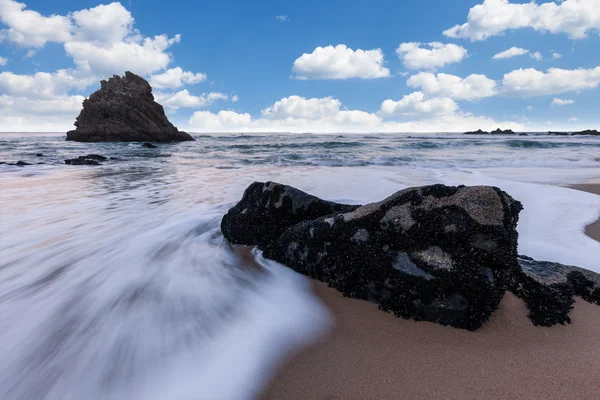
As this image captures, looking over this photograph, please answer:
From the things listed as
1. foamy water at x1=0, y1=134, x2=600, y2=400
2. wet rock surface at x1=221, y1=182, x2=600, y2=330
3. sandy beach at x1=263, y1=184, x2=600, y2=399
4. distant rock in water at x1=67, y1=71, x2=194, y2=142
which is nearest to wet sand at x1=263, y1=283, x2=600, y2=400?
sandy beach at x1=263, y1=184, x2=600, y2=399

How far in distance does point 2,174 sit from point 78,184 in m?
5.22

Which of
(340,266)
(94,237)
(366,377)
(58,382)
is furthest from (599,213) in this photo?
(94,237)

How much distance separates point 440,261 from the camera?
2.36 m

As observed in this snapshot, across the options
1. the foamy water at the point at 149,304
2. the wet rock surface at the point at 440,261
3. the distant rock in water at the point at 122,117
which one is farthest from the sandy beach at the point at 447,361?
the distant rock in water at the point at 122,117

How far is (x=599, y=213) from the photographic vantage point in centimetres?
538

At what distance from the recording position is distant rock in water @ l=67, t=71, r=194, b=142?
43.5 metres

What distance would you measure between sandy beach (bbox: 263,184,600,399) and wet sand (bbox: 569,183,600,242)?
8.40 ft

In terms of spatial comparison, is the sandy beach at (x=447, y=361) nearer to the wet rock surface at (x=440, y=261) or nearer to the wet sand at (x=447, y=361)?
the wet sand at (x=447, y=361)

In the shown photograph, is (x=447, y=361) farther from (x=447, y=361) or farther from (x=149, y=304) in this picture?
(x=149, y=304)

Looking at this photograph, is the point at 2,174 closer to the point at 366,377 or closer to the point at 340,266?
the point at 340,266

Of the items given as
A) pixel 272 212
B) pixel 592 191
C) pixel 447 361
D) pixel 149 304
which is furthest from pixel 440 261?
pixel 592 191

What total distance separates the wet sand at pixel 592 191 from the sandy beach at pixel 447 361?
2.56m

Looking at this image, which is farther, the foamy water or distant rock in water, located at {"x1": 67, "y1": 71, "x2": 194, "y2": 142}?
distant rock in water, located at {"x1": 67, "y1": 71, "x2": 194, "y2": 142}

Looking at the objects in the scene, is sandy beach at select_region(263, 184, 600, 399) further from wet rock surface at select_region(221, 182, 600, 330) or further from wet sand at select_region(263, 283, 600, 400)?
wet rock surface at select_region(221, 182, 600, 330)
